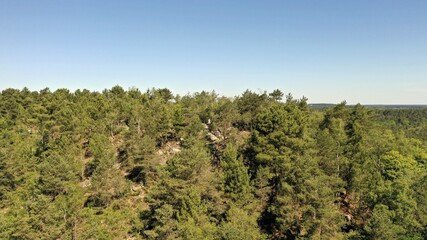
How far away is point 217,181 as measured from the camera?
1144 inches

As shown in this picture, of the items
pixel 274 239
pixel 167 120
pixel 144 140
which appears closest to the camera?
pixel 274 239

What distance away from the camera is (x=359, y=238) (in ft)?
94.1

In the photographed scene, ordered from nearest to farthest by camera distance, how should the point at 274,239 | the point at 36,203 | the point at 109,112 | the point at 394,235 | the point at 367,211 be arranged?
the point at 36,203 → the point at 394,235 → the point at 274,239 → the point at 367,211 → the point at 109,112

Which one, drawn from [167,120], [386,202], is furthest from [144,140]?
[386,202]

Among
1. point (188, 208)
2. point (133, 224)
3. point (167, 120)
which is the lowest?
point (133, 224)

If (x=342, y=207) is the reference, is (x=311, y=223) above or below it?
above

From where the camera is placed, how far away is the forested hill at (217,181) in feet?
84.3

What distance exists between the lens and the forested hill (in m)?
25.7

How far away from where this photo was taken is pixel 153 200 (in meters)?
27.5

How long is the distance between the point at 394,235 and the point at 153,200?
2387 centimetres

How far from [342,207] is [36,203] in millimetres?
37252

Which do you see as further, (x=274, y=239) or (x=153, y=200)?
(x=274, y=239)

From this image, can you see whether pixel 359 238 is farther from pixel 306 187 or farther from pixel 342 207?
pixel 342 207

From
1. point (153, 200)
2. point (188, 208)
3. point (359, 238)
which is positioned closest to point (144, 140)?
point (153, 200)
